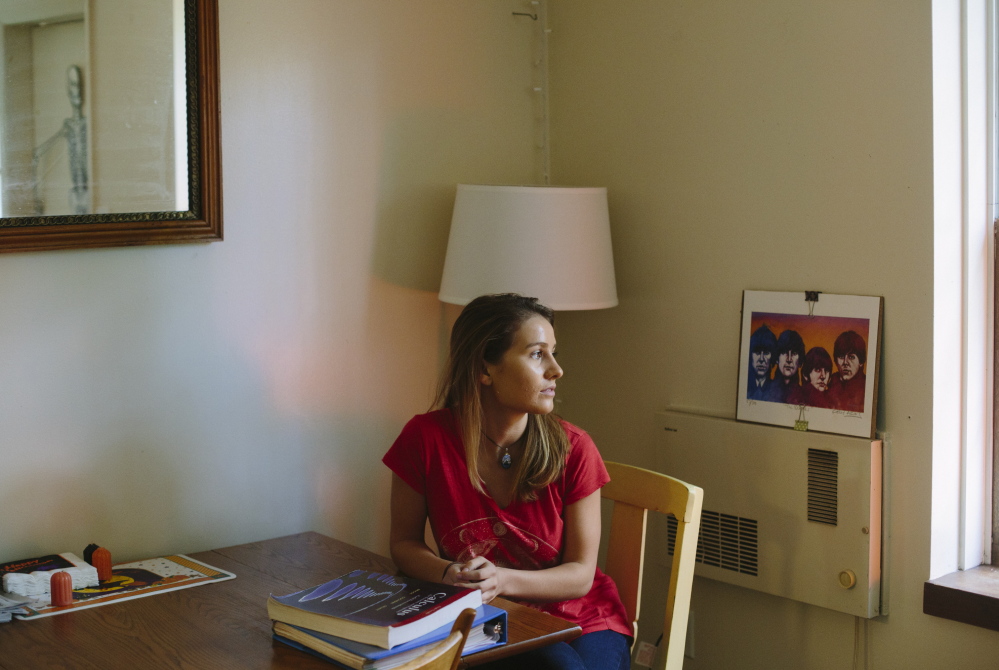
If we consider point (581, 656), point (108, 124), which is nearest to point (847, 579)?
point (581, 656)

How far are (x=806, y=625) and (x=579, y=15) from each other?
61.9 inches

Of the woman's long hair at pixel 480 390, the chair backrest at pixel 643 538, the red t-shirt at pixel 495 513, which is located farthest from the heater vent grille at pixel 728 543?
the woman's long hair at pixel 480 390

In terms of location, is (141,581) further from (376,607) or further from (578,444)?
(578,444)

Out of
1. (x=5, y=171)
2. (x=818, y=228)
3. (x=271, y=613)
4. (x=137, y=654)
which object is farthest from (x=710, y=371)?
(x=5, y=171)

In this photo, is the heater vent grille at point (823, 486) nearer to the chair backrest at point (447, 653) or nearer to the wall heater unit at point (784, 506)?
the wall heater unit at point (784, 506)

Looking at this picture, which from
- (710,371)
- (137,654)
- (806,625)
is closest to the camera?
(137,654)

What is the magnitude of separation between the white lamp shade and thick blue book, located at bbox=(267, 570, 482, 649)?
2.75 ft

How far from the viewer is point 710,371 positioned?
226cm

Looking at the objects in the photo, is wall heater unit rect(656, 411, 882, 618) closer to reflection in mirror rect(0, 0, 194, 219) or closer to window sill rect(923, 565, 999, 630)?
window sill rect(923, 565, 999, 630)

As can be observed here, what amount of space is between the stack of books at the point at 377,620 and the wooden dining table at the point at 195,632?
0.09 feet

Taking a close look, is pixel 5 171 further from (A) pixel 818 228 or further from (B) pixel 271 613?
(A) pixel 818 228

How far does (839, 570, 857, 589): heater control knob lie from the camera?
196 cm

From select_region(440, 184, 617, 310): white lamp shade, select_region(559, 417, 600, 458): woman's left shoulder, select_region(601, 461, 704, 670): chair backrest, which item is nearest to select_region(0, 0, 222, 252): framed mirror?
select_region(440, 184, 617, 310): white lamp shade

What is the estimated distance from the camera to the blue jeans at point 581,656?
157cm
